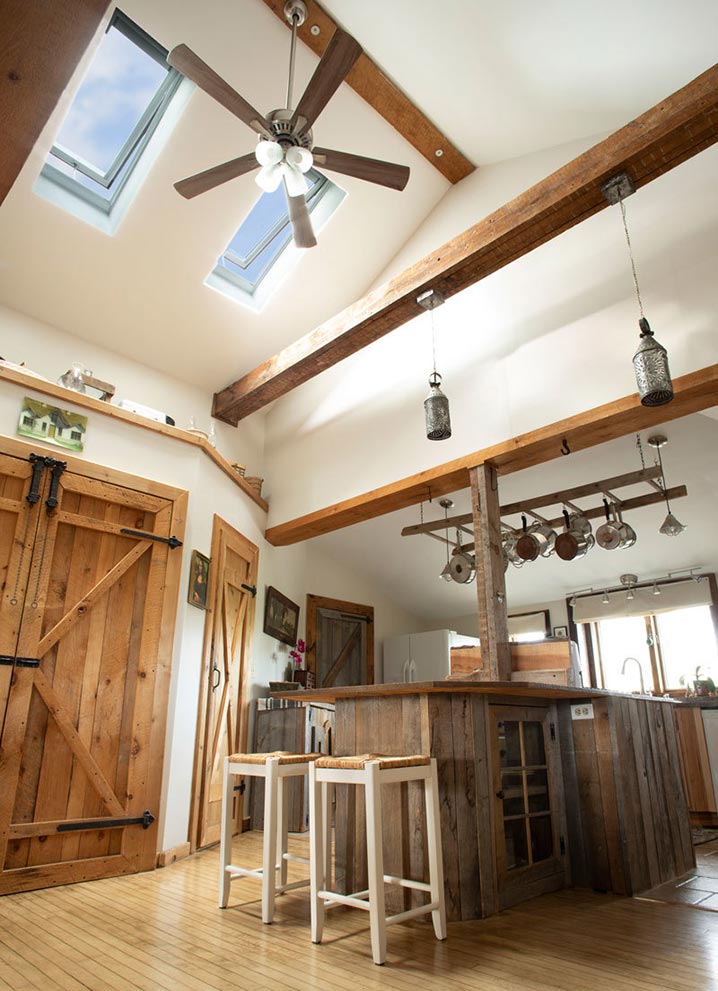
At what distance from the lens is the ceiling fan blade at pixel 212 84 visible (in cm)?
298

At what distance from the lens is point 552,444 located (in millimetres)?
4297

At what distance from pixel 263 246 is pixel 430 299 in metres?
1.95

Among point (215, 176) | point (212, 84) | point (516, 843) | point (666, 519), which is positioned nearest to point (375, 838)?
point (516, 843)

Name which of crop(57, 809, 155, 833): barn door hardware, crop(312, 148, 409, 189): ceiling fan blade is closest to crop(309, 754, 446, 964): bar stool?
crop(57, 809, 155, 833): barn door hardware

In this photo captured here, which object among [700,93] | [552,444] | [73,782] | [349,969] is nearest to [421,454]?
[552,444]

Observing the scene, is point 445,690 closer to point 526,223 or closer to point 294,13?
point 526,223

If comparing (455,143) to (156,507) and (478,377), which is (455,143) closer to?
(478,377)

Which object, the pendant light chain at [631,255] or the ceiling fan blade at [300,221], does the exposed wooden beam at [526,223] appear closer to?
the pendant light chain at [631,255]

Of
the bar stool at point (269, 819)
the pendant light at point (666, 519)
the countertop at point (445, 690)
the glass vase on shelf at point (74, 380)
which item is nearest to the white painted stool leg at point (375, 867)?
the countertop at point (445, 690)

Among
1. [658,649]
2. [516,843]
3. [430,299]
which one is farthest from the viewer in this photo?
[658,649]

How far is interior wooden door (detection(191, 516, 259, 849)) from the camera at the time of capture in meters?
4.37

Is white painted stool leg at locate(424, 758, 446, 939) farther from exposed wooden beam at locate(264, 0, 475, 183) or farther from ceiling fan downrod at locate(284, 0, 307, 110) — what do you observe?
exposed wooden beam at locate(264, 0, 475, 183)

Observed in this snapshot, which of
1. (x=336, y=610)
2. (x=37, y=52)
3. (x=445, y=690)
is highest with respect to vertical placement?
(x=336, y=610)

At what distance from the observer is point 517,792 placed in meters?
3.01
